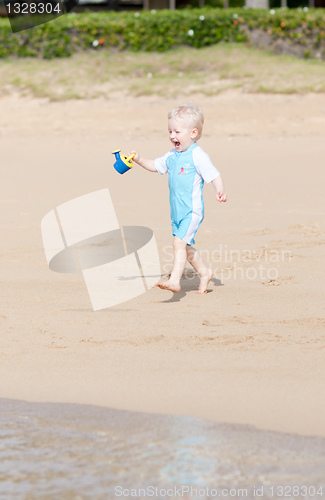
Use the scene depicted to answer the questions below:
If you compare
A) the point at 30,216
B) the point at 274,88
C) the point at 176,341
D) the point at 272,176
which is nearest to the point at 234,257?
the point at 176,341

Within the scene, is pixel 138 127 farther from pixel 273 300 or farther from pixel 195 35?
pixel 273 300

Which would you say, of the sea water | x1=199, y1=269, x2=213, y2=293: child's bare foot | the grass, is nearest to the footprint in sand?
x1=199, y1=269, x2=213, y2=293: child's bare foot

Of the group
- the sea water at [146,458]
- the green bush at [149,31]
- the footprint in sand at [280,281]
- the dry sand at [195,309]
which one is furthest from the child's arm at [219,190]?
the green bush at [149,31]

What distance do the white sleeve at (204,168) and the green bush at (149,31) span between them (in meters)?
11.6

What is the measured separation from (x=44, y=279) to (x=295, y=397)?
2386 mm

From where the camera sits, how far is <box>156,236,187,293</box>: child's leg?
5051mm

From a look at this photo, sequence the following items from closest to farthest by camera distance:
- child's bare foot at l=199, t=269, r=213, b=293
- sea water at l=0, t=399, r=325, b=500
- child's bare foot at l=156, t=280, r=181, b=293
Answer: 1. sea water at l=0, t=399, r=325, b=500
2. child's bare foot at l=156, t=280, r=181, b=293
3. child's bare foot at l=199, t=269, r=213, b=293

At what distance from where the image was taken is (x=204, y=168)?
16.8ft

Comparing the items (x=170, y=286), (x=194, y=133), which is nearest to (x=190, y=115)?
(x=194, y=133)

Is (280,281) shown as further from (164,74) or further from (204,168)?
(164,74)

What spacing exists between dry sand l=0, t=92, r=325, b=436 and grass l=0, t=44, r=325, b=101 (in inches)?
143

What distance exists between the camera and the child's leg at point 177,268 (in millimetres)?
5051

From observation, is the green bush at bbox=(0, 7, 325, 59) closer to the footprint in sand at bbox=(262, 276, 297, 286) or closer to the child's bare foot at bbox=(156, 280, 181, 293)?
the footprint in sand at bbox=(262, 276, 297, 286)

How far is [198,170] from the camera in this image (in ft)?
16.9
